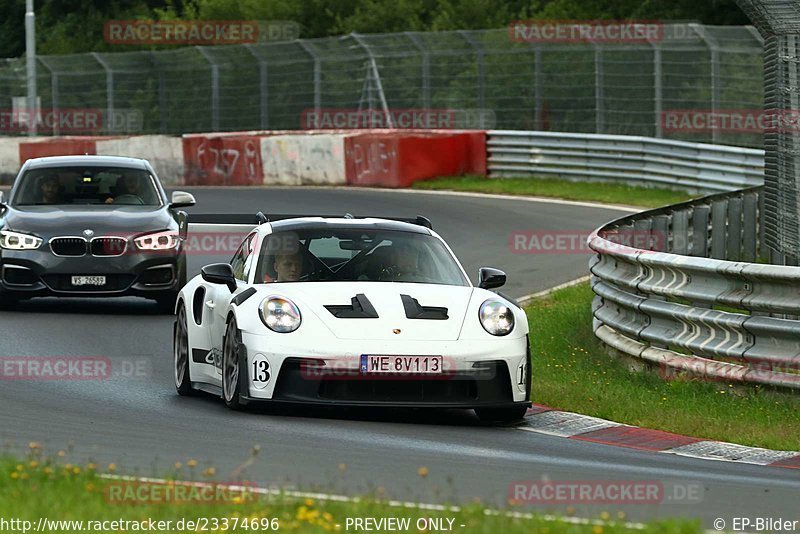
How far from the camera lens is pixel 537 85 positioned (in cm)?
3397

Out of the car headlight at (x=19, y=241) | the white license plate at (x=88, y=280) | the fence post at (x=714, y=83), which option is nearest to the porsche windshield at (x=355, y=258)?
the white license plate at (x=88, y=280)

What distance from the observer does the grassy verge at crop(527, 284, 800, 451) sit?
34.4 feet

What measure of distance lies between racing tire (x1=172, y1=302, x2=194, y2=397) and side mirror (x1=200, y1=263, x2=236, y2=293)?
80 centimetres

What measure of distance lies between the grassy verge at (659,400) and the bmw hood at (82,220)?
4.54 m

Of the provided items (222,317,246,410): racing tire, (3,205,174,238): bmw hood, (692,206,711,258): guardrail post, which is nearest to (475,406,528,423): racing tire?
(222,317,246,410): racing tire

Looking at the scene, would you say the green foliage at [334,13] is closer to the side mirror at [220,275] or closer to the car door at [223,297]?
the car door at [223,297]

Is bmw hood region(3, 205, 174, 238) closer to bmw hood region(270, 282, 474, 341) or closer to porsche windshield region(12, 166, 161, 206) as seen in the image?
porsche windshield region(12, 166, 161, 206)

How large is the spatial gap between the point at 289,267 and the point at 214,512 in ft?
15.7

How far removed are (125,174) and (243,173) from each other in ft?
61.6

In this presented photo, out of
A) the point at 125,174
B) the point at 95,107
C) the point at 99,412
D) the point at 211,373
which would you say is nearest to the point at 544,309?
the point at 125,174

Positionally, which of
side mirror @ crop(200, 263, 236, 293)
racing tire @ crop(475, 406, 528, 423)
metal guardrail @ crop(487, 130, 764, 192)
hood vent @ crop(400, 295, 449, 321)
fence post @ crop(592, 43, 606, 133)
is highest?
side mirror @ crop(200, 263, 236, 293)

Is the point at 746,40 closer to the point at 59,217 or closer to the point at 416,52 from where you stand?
the point at 416,52

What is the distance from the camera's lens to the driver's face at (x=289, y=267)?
11.3m

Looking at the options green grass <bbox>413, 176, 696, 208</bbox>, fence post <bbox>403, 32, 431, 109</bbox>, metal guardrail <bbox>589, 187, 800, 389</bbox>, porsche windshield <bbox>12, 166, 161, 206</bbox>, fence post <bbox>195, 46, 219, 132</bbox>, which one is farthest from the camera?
fence post <bbox>195, 46, 219, 132</bbox>
